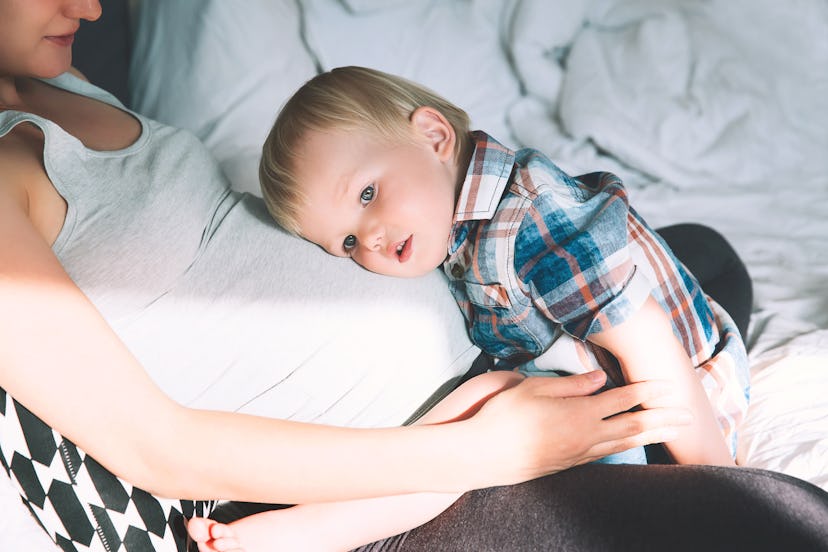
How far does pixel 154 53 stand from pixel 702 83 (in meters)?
1.18

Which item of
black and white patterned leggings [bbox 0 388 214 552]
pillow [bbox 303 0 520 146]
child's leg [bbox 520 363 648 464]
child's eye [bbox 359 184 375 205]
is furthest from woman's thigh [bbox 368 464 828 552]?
pillow [bbox 303 0 520 146]

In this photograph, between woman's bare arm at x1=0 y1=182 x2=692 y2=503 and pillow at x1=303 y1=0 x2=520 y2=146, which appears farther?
pillow at x1=303 y1=0 x2=520 y2=146

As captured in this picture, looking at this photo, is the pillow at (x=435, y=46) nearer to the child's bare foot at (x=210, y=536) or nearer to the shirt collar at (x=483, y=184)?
the shirt collar at (x=483, y=184)

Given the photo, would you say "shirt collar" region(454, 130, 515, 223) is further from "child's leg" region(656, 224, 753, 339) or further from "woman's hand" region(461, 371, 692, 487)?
"child's leg" region(656, 224, 753, 339)

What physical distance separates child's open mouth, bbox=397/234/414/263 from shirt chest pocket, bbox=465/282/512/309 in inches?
3.9

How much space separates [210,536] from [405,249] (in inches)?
16.1

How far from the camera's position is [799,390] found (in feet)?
3.46

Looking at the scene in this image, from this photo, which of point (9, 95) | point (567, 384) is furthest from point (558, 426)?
point (9, 95)

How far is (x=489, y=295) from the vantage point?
37.6 inches

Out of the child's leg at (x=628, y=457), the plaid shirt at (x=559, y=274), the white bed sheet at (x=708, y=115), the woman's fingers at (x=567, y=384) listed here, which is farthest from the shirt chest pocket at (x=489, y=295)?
the white bed sheet at (x=708, y=115)

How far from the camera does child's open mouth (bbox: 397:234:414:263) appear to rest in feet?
3.11

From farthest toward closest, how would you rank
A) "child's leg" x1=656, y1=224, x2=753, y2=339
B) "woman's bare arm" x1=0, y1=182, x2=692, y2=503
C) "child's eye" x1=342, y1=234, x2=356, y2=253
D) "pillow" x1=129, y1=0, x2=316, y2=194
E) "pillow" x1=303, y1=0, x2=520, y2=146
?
"pillow" x1=303, y1=0, x2=520, y2=146
"pillow" x1=129, y1=0, x2=316, y2=194
"child's leg" x1=656, y1=224, x2=753, y2=339
"child's eye" x1=342, y1=234, x2=356, y2=253
"woman's bare arm" x1=0, y1=182, x2=692, y2=503

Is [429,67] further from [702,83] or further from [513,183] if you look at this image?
[513,183]

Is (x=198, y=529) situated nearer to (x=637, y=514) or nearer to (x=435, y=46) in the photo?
(x=637, y=514)
